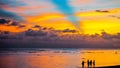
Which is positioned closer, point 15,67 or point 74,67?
point 74,67

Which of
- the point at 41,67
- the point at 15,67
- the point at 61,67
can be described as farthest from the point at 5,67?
the point at 61,67

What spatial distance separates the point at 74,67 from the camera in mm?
23453

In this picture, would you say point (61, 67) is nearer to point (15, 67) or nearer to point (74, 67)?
point (74, 67)

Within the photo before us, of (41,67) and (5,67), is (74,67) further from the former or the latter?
(5,67)

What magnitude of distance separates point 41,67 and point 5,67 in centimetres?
316

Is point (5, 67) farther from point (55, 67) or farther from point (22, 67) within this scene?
point (55, 67)

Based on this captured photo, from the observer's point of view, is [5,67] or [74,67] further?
[5,67]

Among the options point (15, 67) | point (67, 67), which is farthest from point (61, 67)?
point (15, 67)

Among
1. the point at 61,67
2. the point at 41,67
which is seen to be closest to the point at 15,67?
the point at 41,67

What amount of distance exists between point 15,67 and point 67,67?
183 inches

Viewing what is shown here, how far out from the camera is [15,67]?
82.0ft

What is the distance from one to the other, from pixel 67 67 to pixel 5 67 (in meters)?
5.56

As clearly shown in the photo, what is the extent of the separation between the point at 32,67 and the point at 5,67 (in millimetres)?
2385

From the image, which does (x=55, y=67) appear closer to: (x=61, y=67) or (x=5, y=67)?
(x=61, y=67)
